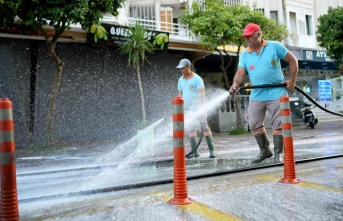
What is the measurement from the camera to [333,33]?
56.1 feet

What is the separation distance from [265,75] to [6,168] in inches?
133

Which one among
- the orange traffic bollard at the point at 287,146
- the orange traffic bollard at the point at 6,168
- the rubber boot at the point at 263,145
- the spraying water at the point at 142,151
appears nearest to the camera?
the orange traffic bollard at the point at 6,168

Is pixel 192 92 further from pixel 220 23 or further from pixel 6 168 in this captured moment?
pixel 220 23

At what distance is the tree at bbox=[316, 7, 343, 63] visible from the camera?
55.8 feet

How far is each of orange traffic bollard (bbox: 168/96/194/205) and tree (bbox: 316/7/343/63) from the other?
53.4ft

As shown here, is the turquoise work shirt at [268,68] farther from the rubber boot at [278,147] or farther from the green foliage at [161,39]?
the green foliage at [161,39]

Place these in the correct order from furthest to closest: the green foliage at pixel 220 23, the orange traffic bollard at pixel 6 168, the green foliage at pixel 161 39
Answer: the green foliage at pixel 220 23
the green foliage at pixel 161 39
the orange traffic bollard at pixel 6 168

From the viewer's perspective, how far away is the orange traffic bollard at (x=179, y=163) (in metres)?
2.93

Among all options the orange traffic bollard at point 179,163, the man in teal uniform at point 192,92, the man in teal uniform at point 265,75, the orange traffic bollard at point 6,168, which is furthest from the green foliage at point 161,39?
the orange traffic bollard at point 6,168

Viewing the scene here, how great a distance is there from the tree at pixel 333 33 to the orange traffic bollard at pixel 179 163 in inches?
641

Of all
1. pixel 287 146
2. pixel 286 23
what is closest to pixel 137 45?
pixel 287 146

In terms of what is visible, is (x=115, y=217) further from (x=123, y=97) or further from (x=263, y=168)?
(x=123, y=97)

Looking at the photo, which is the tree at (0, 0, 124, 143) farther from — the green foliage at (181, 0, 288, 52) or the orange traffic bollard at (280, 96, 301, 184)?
the orange traffic bollard at (280, 96, 301, 184)

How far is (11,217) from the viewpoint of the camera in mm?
2508
